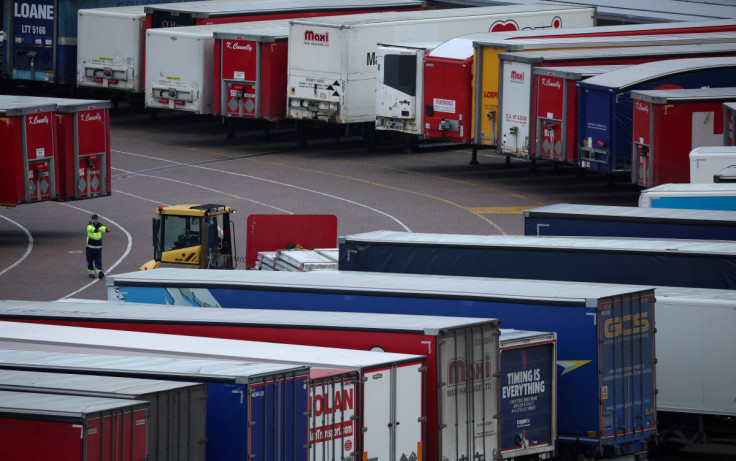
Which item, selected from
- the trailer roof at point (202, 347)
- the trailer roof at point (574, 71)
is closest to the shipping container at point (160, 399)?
the trailer roof at point (202, 347)

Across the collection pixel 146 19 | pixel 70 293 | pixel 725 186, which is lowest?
pixel 70 293

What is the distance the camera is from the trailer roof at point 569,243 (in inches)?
967

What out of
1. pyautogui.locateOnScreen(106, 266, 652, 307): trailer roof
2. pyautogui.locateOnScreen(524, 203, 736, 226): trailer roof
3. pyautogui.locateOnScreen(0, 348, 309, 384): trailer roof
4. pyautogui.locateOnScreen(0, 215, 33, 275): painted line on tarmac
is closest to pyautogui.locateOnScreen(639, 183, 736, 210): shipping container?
pyautogui.locateOnScreen(524, 203, 736, 226): trailer roof

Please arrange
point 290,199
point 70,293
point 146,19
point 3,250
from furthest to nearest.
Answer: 1. point 146,19
2. point 290,199
3. point 3,250
4. point 70,293

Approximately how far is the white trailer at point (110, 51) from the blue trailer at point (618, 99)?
20.7 metres

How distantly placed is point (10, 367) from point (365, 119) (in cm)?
3632

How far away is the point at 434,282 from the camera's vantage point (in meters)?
22.0

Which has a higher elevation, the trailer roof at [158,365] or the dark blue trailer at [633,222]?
the dark blue trailer at [633,222]

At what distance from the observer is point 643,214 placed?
28.1 m

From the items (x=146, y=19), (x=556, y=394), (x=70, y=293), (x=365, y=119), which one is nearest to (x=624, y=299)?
(x=556, y=394)

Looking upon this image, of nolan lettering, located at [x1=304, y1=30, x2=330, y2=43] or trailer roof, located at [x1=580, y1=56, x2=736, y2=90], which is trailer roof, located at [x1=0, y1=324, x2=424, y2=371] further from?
nolan lettering, located at [x1=304, y1=30, x2=330, y2=43]

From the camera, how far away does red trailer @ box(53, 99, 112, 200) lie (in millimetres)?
39062

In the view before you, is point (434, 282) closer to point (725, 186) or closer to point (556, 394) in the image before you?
point (556, 394)

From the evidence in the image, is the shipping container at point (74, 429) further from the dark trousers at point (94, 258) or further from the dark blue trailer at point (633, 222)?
the dark trousers at point (94, 258)
